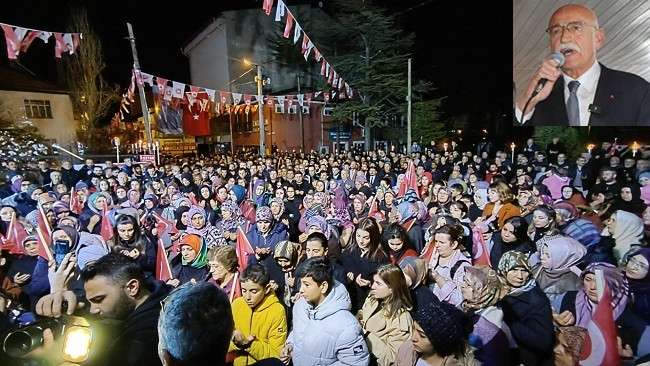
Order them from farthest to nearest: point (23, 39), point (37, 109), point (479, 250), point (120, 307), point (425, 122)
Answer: point (37, 109)
point (425, 122)
point (23, 39)
point (479, 250)
point (120, 307)

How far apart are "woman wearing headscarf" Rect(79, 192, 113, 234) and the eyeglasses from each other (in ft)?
45.2

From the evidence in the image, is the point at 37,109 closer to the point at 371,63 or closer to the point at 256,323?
the point at 371,63

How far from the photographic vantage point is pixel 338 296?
304 centimetres

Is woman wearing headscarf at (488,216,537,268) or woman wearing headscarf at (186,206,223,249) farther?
woman wearing headscarf at (186,206,223,249)

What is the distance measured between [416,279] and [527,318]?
3.28 feet

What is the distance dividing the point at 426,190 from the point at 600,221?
4.15 metres

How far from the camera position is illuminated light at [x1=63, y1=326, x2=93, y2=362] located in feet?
6.30

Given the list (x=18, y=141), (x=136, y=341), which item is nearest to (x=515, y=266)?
(x=136, y=341)

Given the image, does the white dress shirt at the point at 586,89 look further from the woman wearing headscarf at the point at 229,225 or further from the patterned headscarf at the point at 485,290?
the patterned headscarf at the point at 485,290

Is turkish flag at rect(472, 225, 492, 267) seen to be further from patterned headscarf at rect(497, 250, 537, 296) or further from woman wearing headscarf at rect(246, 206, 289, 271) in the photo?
woman wearing headscarf at rect(246, 206, 289, 271)

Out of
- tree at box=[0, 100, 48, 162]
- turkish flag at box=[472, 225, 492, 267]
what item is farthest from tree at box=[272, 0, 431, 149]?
turkish flag at box=[472, 225, 492, 267]

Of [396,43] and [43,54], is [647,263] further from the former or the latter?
[43,54]

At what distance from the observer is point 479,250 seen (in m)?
5.14

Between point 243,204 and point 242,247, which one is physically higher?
point 243,204
